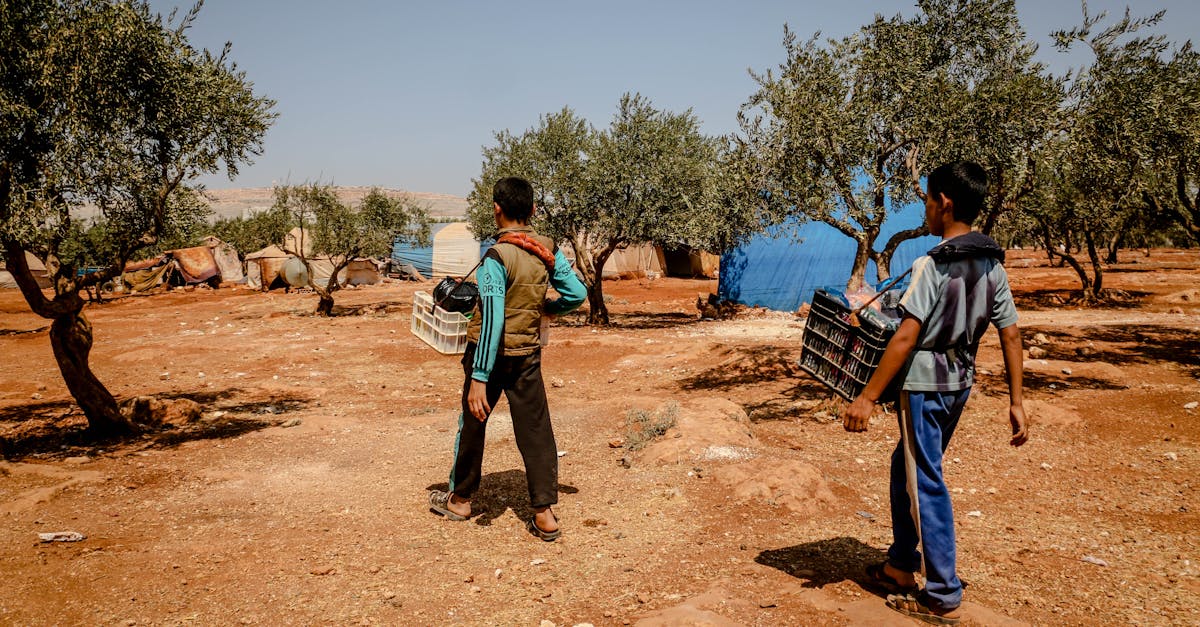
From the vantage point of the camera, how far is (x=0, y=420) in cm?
941

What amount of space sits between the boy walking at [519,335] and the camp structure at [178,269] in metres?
38.1

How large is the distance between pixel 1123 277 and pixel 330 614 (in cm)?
3433

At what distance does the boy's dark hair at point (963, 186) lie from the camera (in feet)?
11.2

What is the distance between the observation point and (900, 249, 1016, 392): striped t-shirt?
3365mm

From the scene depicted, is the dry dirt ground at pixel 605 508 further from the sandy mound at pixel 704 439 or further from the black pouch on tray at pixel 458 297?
the black pouch on tray at pixel 458 297

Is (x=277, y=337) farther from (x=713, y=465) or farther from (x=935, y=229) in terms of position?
(x=935, y=229)

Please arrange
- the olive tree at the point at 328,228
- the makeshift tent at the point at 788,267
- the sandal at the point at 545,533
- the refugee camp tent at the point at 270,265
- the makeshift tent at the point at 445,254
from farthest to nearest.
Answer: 1. the makeshift tent at the point at 445,254
2. the refugee camp tent at the point at 270,265
3. the makeshift tent at the point at 788,267
4. the olive tree at the point at 328,228
5. the sandal at the point at 545,533

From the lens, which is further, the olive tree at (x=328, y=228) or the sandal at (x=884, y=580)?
the olive tree at (x=328, y=228)

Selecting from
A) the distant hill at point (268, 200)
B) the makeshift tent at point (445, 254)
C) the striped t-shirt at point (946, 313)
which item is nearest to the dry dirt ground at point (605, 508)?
the striped t-shirt at point (946, 313)

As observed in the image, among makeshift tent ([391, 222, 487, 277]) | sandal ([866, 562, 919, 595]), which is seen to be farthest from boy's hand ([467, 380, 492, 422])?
makeshift tent ([391, 222, 487, 277])

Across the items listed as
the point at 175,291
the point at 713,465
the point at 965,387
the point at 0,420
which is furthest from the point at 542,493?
the point at 175,291

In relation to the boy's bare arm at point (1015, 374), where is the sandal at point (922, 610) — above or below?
below

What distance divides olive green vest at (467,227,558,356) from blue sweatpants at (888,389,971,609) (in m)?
2.29

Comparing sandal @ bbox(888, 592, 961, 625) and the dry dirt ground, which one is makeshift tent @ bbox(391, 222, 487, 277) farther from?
sandal @ bbox(888, 592, 961, 625)
